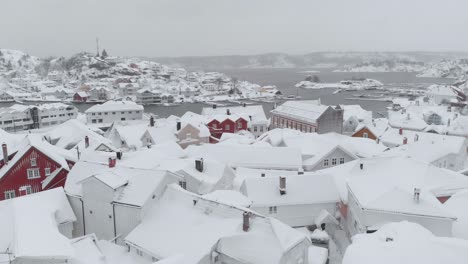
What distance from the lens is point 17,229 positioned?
17.1 m

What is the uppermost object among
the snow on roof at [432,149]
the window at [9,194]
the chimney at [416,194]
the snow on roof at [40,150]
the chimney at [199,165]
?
the snow on roof at [40,150]

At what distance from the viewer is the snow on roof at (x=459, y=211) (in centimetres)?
2120

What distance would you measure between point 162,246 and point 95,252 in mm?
2957

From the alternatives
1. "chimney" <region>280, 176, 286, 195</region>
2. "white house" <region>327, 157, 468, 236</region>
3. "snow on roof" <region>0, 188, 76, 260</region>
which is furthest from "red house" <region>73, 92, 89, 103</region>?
"chimney" <region>280, 176, 286, 195</region>

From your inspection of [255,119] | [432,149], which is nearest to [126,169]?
[432,149]

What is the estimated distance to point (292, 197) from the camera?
25562 mm

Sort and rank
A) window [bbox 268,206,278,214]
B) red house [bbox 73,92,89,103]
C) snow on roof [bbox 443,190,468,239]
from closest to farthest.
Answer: snow on roof [bbox 443,190,468,239] → window [bbox 268,206,278,214] → red house [bbox 73,92,89,103]

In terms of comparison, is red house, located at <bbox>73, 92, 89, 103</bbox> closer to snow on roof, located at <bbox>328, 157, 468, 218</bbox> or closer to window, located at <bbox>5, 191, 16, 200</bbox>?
window, located at <bbox>5, 191, 16, 200</bbox>

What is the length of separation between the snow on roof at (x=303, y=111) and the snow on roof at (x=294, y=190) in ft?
82.8

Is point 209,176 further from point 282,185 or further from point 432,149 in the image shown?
point 432,149

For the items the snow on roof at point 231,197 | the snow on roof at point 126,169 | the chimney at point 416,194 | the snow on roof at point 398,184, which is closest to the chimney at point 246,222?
the snow on roof at point 231,197

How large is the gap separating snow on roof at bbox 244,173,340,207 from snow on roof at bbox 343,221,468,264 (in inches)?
348

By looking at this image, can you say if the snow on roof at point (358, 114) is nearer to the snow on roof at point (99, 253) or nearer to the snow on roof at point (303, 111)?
the snow on roof at point (303, 111)

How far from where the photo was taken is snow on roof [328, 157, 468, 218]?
70.6 feet
